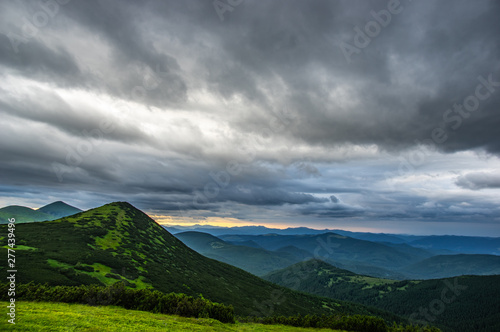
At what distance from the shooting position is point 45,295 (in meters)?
41.2

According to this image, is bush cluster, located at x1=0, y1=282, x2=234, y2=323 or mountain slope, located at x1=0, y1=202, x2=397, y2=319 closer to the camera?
bush cluster, located at x1=0, y1=282, x2=234, y2=323

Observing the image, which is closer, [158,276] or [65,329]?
[65,329]

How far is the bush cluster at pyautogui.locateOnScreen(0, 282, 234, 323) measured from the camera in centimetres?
4134

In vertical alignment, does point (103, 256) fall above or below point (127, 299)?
below

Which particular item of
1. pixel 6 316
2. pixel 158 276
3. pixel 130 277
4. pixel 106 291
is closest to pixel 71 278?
pixel 130 277

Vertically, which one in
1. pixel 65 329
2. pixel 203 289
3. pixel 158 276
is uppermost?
pixel 65 329

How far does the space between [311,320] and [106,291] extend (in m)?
45.3

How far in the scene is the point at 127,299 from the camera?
149ft

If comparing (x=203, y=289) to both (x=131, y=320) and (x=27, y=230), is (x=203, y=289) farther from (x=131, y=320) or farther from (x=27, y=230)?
(x=131, y=320)

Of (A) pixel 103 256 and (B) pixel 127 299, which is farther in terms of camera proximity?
(A) pixel 103 256

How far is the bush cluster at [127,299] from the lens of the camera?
41344 mm

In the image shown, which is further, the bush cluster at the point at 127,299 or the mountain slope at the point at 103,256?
the mountain slope at the point at 103,256

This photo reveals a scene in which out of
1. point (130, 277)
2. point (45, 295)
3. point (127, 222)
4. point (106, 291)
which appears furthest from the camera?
point (127, 222)

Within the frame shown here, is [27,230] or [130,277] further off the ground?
[27,230]
